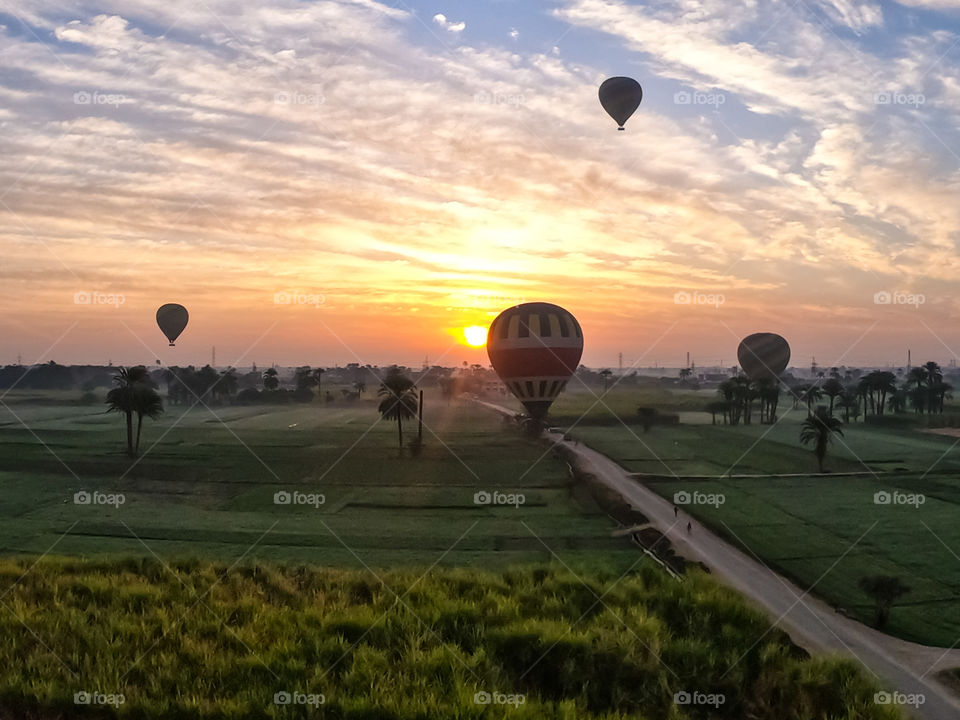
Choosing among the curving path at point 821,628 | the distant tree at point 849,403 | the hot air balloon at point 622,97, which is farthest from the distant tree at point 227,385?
the curving path at point 821,628

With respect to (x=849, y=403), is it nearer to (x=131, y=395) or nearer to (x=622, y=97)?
(x=622, y=97)

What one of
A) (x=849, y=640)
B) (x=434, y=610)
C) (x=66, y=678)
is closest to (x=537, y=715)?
(x=434, y=610)

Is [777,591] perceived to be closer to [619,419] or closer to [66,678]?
[66,678]

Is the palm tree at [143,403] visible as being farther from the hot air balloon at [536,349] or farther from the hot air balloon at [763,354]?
the hot air balloon at [763,354]

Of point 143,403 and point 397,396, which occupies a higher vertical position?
point 397,396

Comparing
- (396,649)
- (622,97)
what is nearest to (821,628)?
(396,649)
